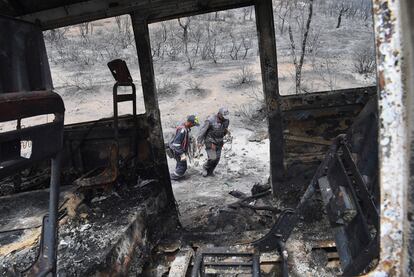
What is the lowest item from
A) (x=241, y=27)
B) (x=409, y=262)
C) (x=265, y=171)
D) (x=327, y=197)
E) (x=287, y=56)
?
(x=265, y=171)

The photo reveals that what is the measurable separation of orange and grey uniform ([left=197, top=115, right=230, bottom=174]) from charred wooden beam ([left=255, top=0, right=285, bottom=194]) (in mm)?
4224

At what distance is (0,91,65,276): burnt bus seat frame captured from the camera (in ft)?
5.86

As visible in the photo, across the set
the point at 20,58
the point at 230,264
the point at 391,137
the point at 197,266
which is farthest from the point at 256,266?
the point at 20,58

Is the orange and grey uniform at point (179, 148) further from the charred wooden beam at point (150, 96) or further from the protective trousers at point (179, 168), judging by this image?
the charred wooden beam at point (150, 96)

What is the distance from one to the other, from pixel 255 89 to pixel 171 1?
384 inches

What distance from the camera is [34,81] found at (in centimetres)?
358

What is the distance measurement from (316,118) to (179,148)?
4827 mm

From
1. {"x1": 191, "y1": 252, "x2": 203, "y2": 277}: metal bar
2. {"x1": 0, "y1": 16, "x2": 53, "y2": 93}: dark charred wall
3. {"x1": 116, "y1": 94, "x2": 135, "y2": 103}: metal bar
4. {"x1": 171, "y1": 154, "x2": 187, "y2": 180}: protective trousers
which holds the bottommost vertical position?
{"x1": 171, "y1": 154, "x2": 187, "y2": 180}: protective trousers

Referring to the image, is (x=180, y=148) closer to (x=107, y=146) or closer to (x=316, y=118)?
(x=107, y=146)

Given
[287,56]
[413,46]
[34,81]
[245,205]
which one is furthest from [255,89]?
[413,46]

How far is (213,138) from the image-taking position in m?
9.02

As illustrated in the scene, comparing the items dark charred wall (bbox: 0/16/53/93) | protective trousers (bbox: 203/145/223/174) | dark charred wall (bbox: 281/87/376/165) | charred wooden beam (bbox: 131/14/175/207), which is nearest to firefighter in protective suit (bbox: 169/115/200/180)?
protective trousers (bbox: 203/145/223/174)

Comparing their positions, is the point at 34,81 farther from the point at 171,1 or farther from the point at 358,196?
the point at 358,196

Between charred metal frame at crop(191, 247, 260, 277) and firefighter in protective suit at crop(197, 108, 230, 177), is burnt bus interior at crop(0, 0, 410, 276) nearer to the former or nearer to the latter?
charred metal frame at crop(191, 247, 260, 277)
